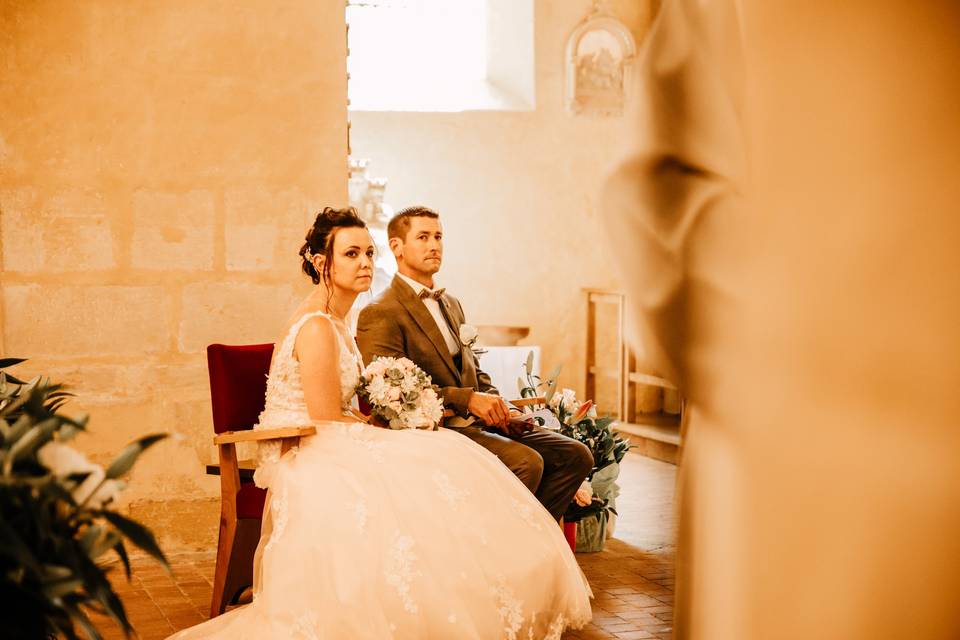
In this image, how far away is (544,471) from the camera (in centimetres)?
464

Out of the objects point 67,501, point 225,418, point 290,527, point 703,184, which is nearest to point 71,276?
point 225,418

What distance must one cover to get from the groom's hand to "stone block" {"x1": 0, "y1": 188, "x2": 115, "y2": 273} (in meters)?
1.89

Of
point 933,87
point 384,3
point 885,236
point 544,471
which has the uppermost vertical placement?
point 384,3

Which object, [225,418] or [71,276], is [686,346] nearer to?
[225,418]

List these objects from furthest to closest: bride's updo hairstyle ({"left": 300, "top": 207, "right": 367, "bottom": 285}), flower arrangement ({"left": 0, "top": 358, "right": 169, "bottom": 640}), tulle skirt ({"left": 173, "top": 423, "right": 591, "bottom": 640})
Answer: bride's updo hairstyle ({"left": 300, "top": 207, "right": 367, "bottom": 285}) < tulle skirt ({"left": 173, "top": 423, "right": 591, "bottom": 640}) < flower arrangement ({"left": 0, "top": 358, "right": 169, "bottom": 640})

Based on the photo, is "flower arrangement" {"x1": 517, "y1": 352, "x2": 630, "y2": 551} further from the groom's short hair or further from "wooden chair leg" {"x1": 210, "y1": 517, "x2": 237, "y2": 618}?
"wooden chair leg" {"x1": 210, "y1": 517, "x2": 237, "y2": 618}

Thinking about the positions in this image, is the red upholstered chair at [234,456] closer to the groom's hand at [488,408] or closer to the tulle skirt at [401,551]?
the tulle skirt at [401,551]

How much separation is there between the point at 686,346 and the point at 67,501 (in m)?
0.82

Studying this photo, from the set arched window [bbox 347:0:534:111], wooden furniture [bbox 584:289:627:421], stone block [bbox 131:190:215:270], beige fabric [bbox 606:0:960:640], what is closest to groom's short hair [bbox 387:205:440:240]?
stone block [bbox 131:190:215:270]

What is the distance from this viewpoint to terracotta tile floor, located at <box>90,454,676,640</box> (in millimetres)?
4062

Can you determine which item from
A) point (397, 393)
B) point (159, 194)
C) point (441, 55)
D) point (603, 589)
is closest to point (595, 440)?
point (603, 589)

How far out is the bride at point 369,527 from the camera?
3361 mm

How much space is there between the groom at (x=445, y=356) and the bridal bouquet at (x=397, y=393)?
448 mm

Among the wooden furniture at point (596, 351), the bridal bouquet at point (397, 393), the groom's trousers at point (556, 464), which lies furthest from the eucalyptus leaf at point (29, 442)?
the wooden furniture at point (596, 351)
